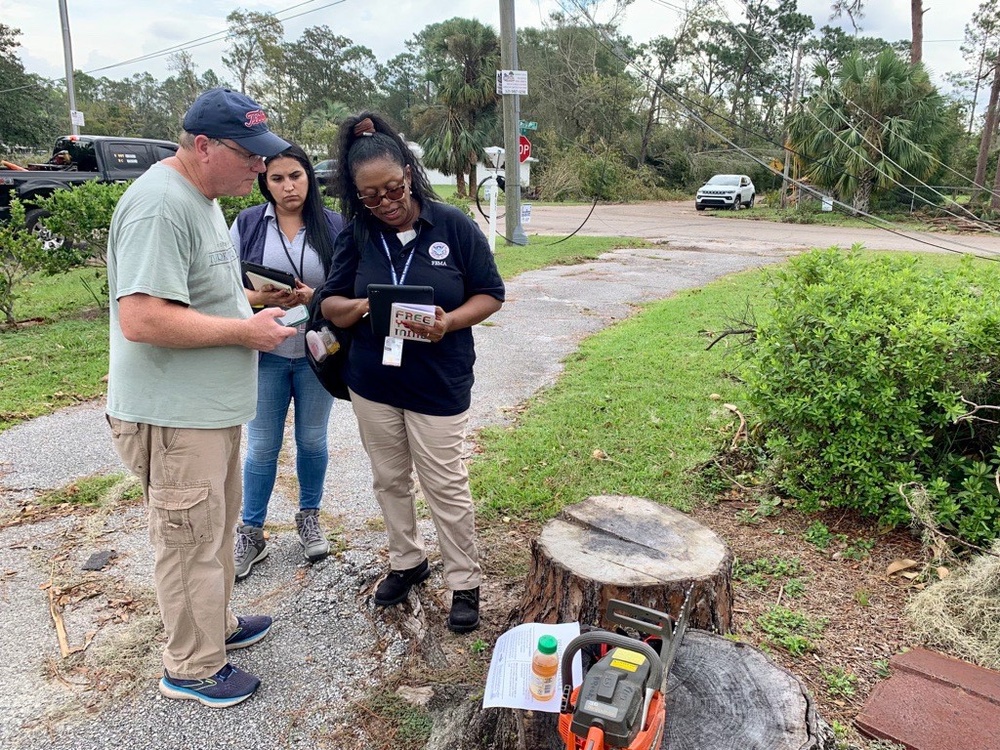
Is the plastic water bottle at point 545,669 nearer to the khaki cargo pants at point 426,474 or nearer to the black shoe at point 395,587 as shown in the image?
the khaki cargo pants at point 426,474

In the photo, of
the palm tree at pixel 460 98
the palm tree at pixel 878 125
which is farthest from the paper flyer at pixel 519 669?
the palm tree at pixel 460 98

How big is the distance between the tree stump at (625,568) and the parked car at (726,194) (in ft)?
78.3

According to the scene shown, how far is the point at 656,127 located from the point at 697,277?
2387 centimetres

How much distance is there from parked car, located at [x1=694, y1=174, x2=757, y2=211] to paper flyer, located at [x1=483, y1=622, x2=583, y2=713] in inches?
969

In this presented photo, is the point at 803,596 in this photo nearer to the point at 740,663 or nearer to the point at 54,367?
the point at 740,663

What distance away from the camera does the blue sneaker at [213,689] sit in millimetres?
2266

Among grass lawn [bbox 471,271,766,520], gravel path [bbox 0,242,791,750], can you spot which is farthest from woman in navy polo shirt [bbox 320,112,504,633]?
grass lawn [bbox 471,271,766,520]

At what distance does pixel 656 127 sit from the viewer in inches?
1266

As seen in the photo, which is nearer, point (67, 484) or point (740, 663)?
point (740, 663)

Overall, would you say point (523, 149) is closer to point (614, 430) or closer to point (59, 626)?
point (614, 430)

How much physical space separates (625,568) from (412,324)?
104 cm

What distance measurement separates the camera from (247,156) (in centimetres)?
204

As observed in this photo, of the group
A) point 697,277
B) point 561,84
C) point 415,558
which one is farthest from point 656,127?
point 415,558

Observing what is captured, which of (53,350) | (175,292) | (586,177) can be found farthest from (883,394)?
(586,177)
